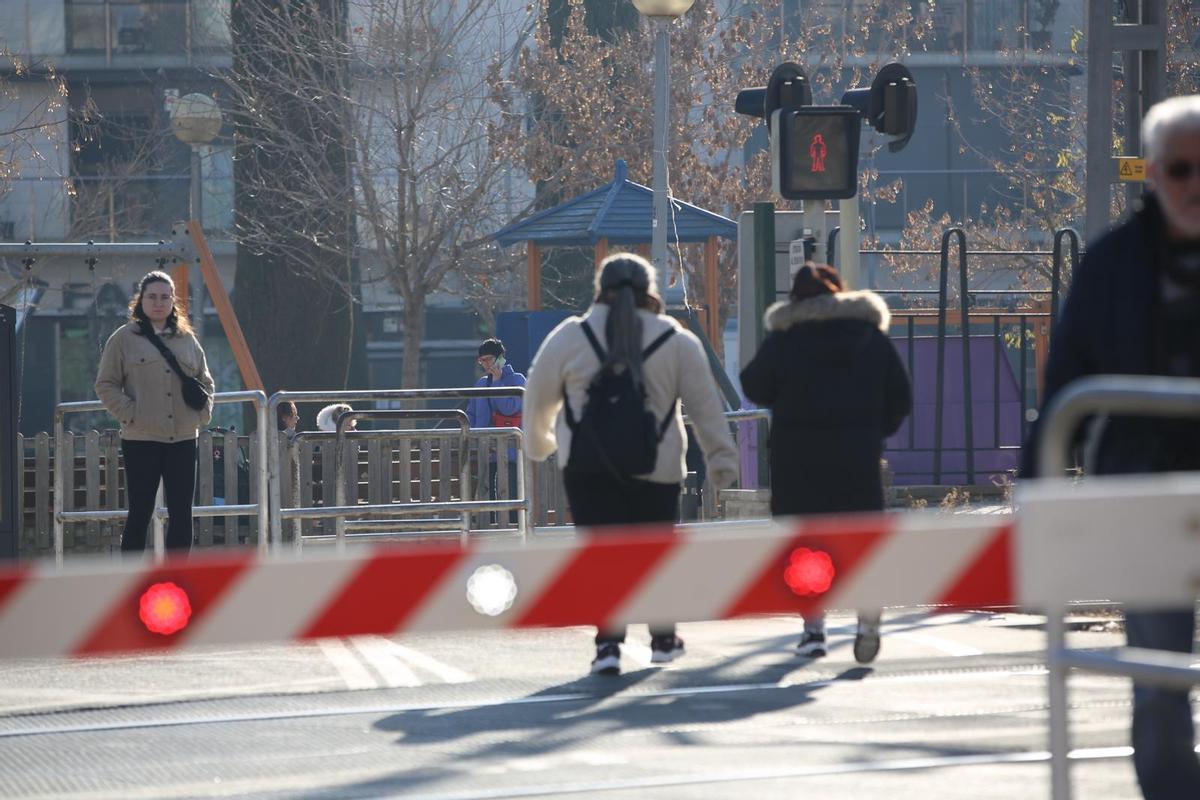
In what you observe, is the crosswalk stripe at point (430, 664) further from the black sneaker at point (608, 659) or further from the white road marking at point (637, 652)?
the white road marking at point (637, 652)

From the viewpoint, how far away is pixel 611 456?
882 centimetres

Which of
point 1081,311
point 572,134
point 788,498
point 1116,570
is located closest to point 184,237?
point 788,498

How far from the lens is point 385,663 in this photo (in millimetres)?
9953

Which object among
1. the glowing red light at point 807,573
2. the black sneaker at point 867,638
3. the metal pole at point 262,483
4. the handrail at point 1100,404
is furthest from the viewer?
the metal pole at point 262,483

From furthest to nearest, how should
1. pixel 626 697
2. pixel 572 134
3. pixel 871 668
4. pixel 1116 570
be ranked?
pixel 572 134, pixel 871 668, pixel 626 697, pixel 1116 570

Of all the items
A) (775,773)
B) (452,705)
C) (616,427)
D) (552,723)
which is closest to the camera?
(775,773)

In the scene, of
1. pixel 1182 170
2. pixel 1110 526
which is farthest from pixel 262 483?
pixel 1110 526

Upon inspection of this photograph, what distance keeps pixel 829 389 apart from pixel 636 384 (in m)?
0.93

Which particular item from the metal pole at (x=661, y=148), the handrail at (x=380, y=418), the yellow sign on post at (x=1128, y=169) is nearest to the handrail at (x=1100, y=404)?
the yellow sign on post at (x=1128, y=169)

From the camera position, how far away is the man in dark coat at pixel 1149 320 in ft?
15.9

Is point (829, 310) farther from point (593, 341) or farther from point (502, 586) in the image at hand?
point (502, 586)

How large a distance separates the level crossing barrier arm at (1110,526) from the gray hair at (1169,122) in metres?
0.93

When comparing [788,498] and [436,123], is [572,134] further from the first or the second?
[788,498]

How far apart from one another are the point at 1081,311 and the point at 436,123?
1154 inches
